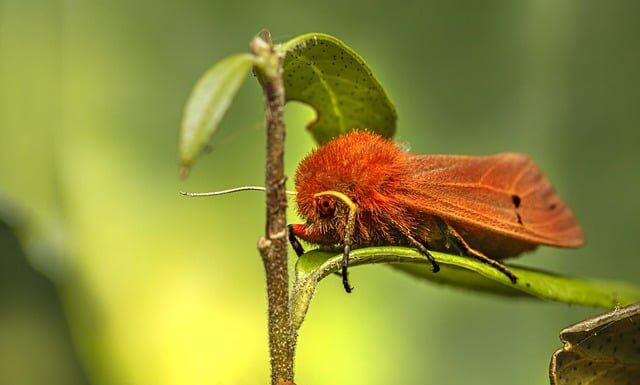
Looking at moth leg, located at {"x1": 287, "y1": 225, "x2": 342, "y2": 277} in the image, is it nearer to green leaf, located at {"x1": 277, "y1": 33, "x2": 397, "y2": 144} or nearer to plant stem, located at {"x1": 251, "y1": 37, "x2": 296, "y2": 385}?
green leaf, located at {"x1": 277, "y1": 33, "x2": 397, "y2": 144}

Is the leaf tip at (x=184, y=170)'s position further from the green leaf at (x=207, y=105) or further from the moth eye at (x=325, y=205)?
the moth eye at (x=325, y=205)

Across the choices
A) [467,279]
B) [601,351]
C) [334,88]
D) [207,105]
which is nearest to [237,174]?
[467,279]

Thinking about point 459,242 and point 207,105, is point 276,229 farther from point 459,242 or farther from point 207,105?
point 459,242

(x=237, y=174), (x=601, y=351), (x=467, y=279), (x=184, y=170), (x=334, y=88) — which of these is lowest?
(x=601, y=351)

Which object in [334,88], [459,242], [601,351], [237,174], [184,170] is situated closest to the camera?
[184,170]

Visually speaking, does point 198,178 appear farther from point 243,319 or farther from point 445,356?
point 445,356

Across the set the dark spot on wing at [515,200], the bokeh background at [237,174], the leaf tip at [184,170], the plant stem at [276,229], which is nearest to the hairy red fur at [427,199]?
the dark spot on wing at [515,200]
